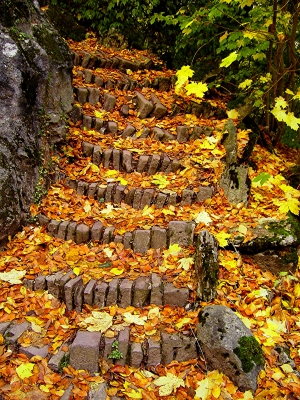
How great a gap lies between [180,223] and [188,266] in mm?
505

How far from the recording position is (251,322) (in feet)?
9.98

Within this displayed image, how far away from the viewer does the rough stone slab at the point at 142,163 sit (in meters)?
4.60

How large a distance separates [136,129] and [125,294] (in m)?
2.85

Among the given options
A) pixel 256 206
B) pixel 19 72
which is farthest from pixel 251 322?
pixel 19 72

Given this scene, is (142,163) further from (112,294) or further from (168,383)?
(168,383)

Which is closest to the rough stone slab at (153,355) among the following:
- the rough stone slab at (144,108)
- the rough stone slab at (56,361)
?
the rough stone slab at (56,361)

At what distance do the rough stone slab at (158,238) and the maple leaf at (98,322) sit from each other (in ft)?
3.06

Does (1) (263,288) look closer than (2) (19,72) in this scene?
Yes

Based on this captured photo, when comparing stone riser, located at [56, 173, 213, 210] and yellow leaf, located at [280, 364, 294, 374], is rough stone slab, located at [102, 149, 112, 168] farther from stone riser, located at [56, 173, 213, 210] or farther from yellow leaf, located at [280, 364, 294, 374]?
yellow leaf, located at [280, 364, 294, 374]

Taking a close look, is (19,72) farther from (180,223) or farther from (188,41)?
(188,41)

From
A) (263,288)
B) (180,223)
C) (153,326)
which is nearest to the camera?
(153,326)

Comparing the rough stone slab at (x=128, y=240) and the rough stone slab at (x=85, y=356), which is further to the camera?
the rough stone slab at (x=128, y=240)

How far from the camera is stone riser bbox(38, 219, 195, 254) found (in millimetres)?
3631

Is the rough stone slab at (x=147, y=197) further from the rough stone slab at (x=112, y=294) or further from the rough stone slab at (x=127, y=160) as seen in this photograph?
the rough stone slab at (x=112, y=294)
